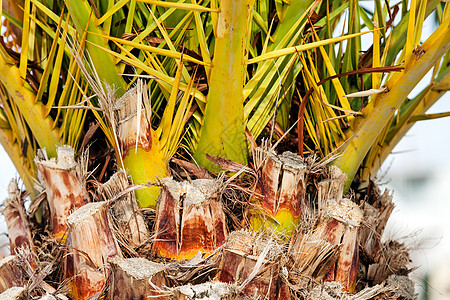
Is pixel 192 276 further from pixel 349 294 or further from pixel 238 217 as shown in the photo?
pixel 349 294

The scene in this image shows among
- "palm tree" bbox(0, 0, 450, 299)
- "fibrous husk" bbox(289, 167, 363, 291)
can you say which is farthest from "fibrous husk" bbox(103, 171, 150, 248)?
"fibrous husk" bbox(289, 167, 363, 291)

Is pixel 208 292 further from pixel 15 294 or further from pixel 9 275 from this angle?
pixel 9 275

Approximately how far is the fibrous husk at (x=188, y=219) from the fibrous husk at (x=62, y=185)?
237 millimetres

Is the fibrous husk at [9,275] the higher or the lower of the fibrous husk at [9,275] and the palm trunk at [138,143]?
the lower

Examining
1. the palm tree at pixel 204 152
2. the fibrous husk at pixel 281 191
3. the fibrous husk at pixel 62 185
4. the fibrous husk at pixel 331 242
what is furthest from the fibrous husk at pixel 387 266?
the fibrous husk at pixel 62 185

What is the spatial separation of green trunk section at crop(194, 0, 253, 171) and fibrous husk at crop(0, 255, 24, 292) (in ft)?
1.74

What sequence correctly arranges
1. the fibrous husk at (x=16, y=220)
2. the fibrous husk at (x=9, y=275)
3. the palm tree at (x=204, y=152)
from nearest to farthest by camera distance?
the palm tree at (x=204, y=152), the fibrous husk at (x=9, y=275), the fibrous husk at (x=16, y=220)

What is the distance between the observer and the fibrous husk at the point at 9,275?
1.14 m

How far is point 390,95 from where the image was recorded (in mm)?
1082

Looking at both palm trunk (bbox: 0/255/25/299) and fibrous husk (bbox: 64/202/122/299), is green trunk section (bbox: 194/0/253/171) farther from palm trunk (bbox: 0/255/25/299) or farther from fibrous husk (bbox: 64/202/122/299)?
palm trunk (bbox: 0/255/25/299)

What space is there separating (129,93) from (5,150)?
22.9 inches

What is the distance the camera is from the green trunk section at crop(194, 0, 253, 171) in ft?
3.10

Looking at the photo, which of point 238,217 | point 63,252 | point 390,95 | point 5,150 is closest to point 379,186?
point 390,95

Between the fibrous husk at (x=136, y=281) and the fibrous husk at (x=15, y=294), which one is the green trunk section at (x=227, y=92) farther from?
the fibrous husk at (x=15, y=294)
